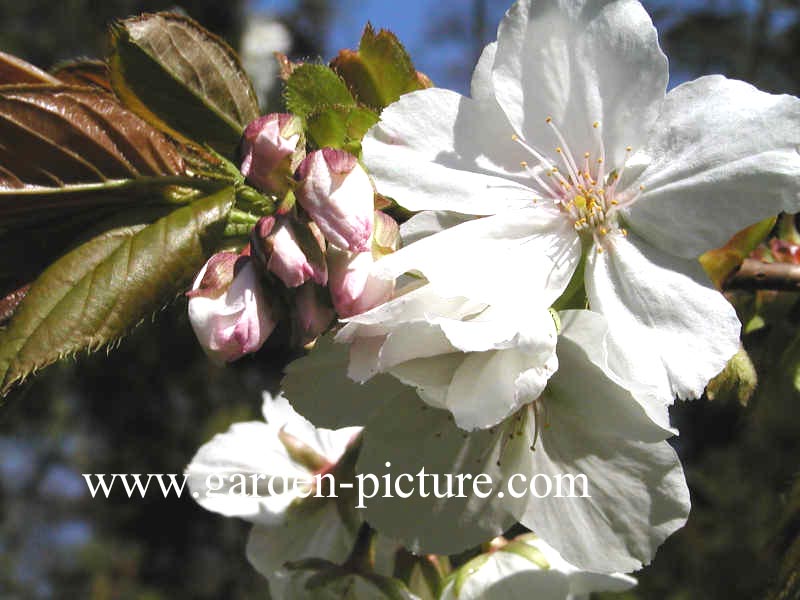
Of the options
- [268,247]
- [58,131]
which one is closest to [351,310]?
[268,247]

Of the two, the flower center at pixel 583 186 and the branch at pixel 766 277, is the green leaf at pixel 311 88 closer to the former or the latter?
the flower center at pixel 583 186

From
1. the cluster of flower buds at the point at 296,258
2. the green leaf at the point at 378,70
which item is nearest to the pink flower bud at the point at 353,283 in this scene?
the cluster of flower buds at the point at 296,258

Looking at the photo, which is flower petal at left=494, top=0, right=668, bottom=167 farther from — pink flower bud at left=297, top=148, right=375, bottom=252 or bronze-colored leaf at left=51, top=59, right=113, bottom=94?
bronze-colored leaf at left=51, top=59, right=113, bottom=94

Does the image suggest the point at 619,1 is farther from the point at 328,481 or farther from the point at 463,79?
the point at 463,79

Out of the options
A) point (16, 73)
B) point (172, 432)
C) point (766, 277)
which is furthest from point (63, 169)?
point (172, 432)

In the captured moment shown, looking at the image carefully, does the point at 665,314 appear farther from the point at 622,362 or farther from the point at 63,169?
the point at 63,169

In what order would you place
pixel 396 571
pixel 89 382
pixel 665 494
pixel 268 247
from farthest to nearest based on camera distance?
pixel 89 382 → pixel 396 571 → pixel 665 494 → pixel 268 247

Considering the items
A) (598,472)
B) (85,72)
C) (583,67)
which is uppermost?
(85,72)
